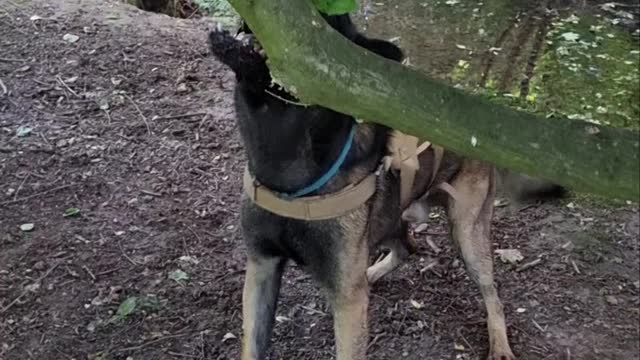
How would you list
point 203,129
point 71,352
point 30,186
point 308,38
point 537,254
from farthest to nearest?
point 203,129, point 30,186, point 537,254, point 71,352, point 308,38

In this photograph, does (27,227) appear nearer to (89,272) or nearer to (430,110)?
(89,272)

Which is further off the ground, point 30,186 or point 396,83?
point 396,83

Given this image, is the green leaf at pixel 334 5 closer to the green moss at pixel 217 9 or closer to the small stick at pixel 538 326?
the small stick at pixel 538 326

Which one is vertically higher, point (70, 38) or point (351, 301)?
point (351, 301)

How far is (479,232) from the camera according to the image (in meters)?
3.86

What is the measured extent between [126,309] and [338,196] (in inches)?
55.7

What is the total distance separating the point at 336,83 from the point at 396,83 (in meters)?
0.14

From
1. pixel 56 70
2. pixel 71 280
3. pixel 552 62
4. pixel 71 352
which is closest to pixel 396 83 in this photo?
pixel 71 352

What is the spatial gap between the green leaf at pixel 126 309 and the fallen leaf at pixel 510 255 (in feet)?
→ 6.03

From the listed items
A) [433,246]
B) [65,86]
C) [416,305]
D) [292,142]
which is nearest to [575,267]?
[433,246]

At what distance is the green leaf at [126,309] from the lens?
4011 millimetres

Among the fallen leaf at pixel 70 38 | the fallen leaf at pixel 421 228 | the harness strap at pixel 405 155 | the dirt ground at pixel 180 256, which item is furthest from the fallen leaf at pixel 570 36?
the harness strap at pixel 405 155

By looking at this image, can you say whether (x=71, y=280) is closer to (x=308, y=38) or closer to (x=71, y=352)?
(x=71, y=352)

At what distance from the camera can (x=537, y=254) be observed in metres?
4.57
